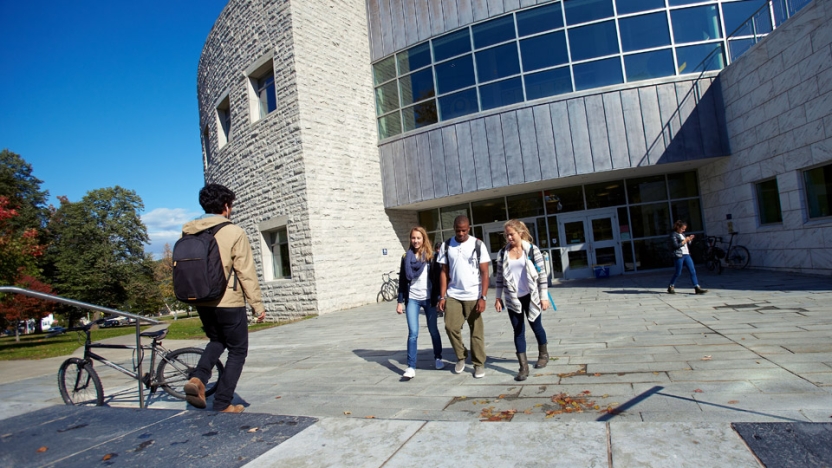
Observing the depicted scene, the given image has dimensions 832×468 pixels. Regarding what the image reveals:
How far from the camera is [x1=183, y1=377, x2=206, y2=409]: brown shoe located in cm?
393

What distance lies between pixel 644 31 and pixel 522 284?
1214 cm

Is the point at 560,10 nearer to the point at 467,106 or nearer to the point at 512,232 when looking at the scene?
the point at 467,106

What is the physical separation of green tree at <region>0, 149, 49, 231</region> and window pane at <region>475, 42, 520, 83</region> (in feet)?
105

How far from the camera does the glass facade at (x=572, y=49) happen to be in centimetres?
1362

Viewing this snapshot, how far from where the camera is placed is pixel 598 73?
14.1 meters

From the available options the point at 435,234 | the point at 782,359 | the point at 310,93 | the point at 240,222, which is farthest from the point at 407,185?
the point at 782,359

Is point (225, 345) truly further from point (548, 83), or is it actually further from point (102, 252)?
point (102, 252)

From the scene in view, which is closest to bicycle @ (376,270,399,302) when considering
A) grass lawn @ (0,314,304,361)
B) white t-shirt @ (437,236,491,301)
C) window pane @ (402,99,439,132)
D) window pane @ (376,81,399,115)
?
grass lawn @ (0,314,304,361)

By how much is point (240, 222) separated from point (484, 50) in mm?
10490

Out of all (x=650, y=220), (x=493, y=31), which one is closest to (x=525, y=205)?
(x=650, y=220)

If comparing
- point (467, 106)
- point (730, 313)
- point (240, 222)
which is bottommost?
point (730, 313)

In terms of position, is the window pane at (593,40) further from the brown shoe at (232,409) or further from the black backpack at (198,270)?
the brown shoe at (232,409)

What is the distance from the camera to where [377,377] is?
561cm

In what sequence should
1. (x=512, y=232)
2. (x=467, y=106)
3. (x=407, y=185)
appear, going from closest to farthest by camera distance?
(x=512, y=232), (x=467, y=106), (x=407, y=185)
